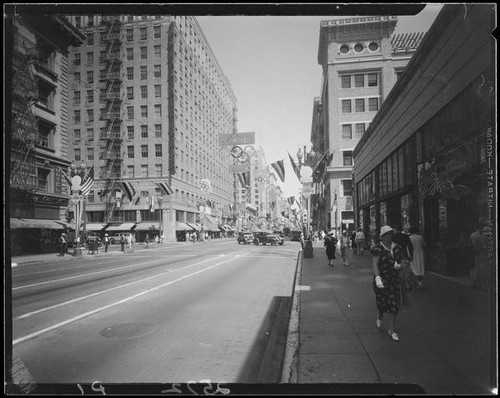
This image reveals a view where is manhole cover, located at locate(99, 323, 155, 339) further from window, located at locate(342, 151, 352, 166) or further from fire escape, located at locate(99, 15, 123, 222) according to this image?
window, located at locate(342, 151, 352, 166)

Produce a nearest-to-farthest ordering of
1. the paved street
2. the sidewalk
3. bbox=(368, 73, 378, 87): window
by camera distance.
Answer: the sidewalk, the paved street, bbox=(368, 73, 378, 87): window

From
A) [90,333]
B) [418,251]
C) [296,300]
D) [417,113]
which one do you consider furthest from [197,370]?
[417,113]

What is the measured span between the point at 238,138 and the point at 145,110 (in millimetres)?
16991

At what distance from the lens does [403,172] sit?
15695 mm

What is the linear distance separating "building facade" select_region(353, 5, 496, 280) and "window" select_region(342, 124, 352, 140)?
3798cm

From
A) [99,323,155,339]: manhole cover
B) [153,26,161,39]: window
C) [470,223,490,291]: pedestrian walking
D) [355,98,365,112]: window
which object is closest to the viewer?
[99,323,155,339]: manhole cover

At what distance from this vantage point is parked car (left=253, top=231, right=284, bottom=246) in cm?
4491

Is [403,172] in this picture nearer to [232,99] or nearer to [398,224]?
[398,224]

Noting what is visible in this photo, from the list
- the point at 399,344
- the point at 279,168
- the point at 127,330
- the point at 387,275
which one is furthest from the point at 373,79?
the point at 127,330

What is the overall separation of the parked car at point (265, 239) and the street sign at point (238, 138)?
36.8 m

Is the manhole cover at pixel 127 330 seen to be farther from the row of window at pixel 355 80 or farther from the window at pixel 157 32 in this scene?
the row of window at pixel 355 80

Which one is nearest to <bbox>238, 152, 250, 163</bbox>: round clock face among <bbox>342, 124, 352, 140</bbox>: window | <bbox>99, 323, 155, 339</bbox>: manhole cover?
<bbox>99, 323, 155, 339</bbox>: manhole cover

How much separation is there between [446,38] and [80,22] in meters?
9.78

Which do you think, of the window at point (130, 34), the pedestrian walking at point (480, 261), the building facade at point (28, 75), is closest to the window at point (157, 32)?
the window at point (130, 34)
